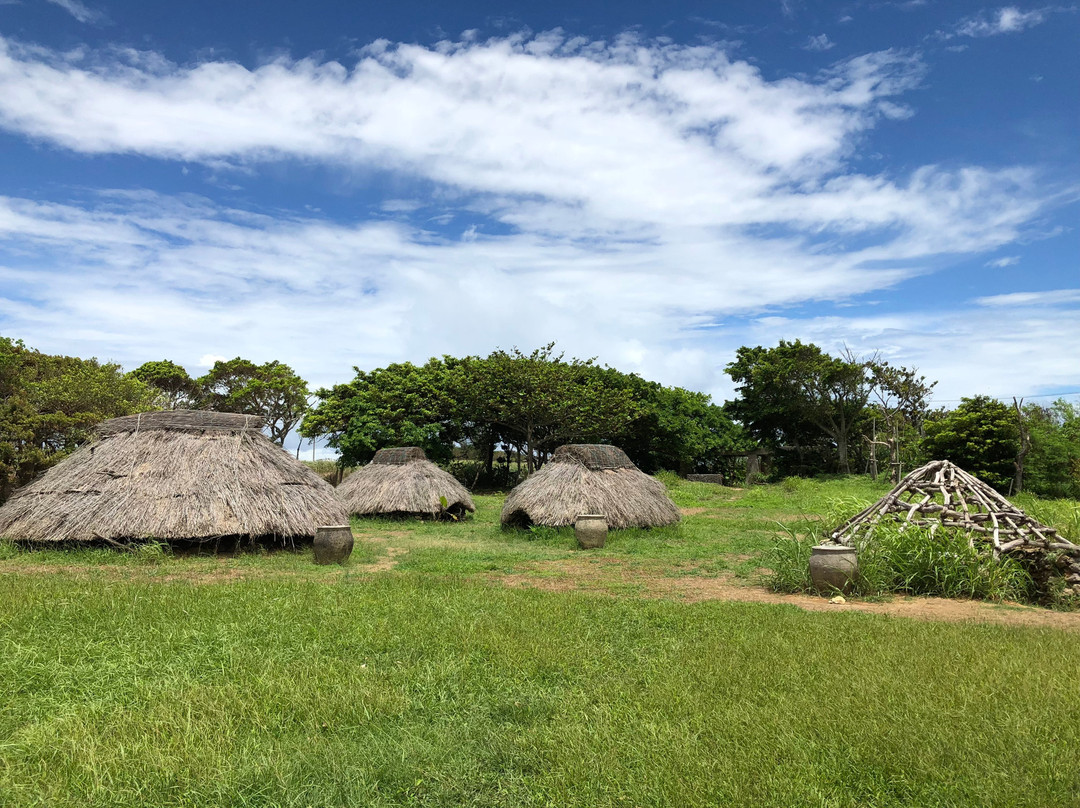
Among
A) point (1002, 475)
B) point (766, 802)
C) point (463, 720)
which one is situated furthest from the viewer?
point (1002, 475)

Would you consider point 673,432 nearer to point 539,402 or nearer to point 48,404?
point 539,402

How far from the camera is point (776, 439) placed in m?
37.0

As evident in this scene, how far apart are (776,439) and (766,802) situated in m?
35.9

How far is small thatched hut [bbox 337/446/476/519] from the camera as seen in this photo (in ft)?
59.3

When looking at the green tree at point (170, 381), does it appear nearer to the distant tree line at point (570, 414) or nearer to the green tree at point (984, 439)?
the distant tree line at point (570, 414)

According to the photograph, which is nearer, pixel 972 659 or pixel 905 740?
pixel 905 740

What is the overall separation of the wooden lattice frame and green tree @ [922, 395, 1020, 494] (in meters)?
14.3

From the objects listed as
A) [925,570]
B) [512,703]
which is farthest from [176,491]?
[925,570]

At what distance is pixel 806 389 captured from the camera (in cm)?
3356

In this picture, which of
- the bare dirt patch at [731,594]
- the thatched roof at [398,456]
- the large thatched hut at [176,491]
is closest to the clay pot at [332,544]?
the large thatched hut at [176,491]

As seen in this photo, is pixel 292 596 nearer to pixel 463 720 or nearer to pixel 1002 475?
pixel 463 720

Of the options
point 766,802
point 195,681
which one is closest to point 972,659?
point 766,802

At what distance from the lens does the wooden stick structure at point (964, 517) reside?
8203 millimetres

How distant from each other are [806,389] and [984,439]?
11168 millimetres
